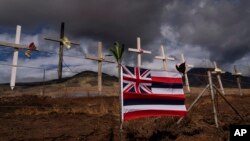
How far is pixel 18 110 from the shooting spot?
67.7ft

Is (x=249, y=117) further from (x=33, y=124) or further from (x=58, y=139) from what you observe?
(x=33, y=124)

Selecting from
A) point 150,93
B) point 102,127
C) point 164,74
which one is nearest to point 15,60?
point 102,127

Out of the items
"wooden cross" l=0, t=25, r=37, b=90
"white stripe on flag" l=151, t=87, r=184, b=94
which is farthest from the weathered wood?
"white stripe on flag" l=151, t=87, r=184, b=94

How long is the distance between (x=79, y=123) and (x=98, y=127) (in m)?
1.62

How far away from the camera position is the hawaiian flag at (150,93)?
1238 cm

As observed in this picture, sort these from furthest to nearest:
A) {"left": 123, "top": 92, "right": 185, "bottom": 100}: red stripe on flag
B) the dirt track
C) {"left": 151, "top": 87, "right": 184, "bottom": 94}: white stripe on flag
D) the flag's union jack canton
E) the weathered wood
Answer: the weathered wood < the dirt track < {"left": 151, "top": 87, "right": 184, "bottom": 94}: white stripe on flag < the flag's union jack canton < {"left": 123, "top": 92, "right": 185, "bottom": 100}: red stripe on flag

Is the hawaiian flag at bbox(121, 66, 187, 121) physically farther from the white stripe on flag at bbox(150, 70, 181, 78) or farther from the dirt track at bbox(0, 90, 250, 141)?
the dirt track at bbox(0, 90, 250, 141)

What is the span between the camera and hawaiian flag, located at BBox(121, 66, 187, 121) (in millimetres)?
12375

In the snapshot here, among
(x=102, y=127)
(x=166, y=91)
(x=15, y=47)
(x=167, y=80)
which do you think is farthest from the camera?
(x=15, y=47)

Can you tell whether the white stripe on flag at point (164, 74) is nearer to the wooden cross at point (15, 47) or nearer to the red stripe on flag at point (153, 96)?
the red stripe on flag at point (153, 96)

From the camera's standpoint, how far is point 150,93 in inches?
522

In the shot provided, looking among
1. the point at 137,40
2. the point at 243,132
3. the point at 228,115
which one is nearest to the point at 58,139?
the point at 243,132

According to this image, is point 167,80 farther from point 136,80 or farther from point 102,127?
point 102,127

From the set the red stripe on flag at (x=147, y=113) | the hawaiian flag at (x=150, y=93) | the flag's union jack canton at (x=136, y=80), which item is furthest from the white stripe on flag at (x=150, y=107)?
the flag's union jack canton at (x=136, y=80)
